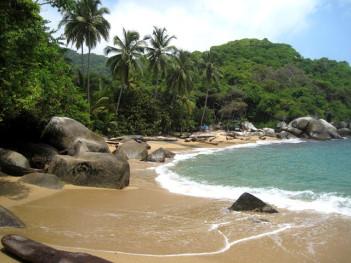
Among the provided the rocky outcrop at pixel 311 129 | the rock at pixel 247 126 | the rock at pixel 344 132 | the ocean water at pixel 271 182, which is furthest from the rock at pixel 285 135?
the ocean water at pixel 271 182

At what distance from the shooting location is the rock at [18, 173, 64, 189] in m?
13.5

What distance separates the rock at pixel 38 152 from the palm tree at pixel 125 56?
2620 centimetres

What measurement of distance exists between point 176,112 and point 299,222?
41.7 metres

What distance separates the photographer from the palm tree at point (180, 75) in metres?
51.0

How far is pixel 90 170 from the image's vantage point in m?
14.6

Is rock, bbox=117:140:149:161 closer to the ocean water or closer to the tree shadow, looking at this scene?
the ocean water

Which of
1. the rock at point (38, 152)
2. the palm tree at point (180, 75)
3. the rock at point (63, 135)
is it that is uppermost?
the palm tree at point (180, 75)

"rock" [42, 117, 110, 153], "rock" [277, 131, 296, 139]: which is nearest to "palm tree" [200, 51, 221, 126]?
"rock" [277, 131, 296, 139]

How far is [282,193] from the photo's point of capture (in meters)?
15.6

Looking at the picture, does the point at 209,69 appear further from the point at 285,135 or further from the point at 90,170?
the point at 90,170

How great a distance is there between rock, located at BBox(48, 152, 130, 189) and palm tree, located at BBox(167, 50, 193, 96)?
36.8m

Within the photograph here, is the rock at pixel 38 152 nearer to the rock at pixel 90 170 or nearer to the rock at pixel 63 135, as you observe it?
the rock at pixel 63 135

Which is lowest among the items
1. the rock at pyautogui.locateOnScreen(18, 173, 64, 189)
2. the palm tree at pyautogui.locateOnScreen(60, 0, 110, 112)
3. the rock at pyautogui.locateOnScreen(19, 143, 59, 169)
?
the rock at pyautogui.locateOnScreen(18, 173, 64, 189)

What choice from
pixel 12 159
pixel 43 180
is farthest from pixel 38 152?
pixel 43 180
